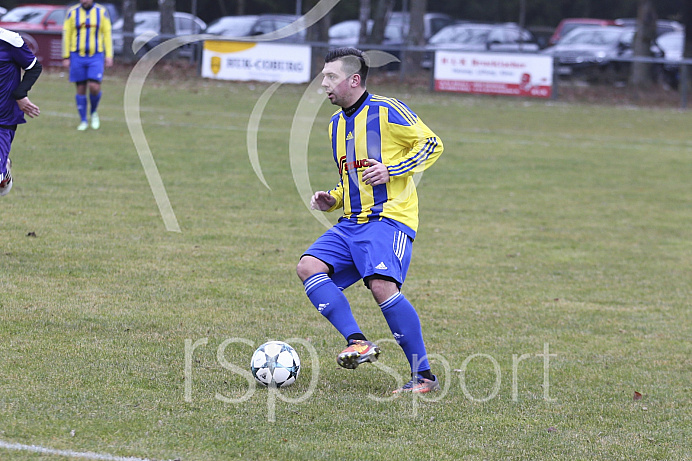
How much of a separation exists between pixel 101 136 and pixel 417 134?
11.0m

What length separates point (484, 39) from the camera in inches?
1321

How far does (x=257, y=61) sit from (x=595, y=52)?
13302 mm

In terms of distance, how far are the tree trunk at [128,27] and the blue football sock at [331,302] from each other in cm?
2488

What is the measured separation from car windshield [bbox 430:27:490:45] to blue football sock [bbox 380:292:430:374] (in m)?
29.2

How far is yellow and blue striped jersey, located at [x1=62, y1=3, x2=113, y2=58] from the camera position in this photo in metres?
14.9

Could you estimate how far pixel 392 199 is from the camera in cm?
539

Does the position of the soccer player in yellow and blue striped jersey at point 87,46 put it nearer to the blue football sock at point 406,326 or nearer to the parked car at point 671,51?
the blue football sock at point 406,326

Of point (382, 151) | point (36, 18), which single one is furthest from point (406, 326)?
point (36, 18)

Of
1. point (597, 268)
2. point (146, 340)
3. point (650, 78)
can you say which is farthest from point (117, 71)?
point (146, 340)

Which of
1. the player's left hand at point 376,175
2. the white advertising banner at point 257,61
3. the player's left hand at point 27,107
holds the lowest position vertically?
the white advertising banner at point 257,61

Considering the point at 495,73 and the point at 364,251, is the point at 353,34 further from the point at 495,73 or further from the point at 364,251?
the point at 364,251

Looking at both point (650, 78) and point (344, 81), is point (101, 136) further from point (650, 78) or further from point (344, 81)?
point (650, 78)

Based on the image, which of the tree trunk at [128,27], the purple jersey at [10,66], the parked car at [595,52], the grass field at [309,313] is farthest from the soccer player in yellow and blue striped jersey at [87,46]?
the parked car at [595,52]

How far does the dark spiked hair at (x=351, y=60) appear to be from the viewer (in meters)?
5.31
